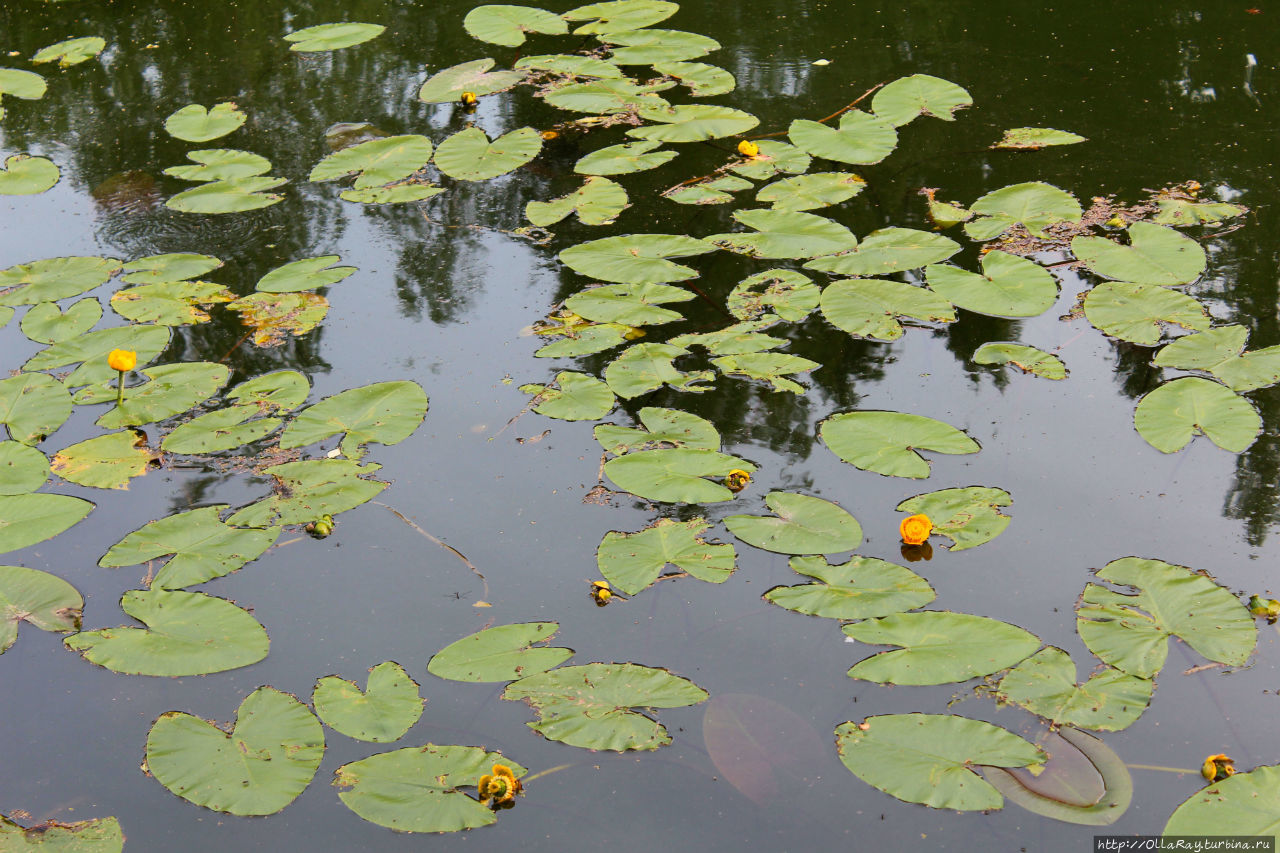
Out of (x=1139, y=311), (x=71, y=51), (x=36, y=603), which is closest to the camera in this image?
(x=36, y=603)

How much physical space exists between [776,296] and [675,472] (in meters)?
0.89

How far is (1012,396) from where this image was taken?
2756mm

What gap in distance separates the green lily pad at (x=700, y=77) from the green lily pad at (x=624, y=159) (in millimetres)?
549

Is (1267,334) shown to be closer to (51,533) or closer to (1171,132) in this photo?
(1171,132)

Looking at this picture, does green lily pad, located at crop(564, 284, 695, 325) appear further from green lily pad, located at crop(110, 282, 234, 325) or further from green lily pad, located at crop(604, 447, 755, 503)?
green lily pad, located at crop(110, 282, 234, 325)

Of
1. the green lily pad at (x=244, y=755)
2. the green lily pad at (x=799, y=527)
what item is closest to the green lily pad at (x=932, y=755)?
the green lily pad at (x=799, y=527)

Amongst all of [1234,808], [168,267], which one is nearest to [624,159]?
[168,267]

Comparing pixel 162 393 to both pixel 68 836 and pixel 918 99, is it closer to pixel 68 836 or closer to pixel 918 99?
pixel 68 836

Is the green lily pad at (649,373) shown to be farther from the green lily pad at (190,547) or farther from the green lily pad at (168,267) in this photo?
the green lily pad at (168,267)

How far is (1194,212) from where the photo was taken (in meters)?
3.37

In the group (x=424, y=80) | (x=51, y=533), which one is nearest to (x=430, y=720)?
(x=51, y=533)

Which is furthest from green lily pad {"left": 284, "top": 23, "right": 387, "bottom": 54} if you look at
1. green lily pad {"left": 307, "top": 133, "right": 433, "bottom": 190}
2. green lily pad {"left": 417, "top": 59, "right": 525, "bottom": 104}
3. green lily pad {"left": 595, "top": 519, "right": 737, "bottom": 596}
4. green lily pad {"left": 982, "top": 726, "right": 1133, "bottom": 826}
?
green lily pad {"left": 982, "top": 726, "right": 1133, "bottom": 826}

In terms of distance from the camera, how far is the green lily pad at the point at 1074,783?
1.76 m

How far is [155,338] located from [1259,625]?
3.09 meters
